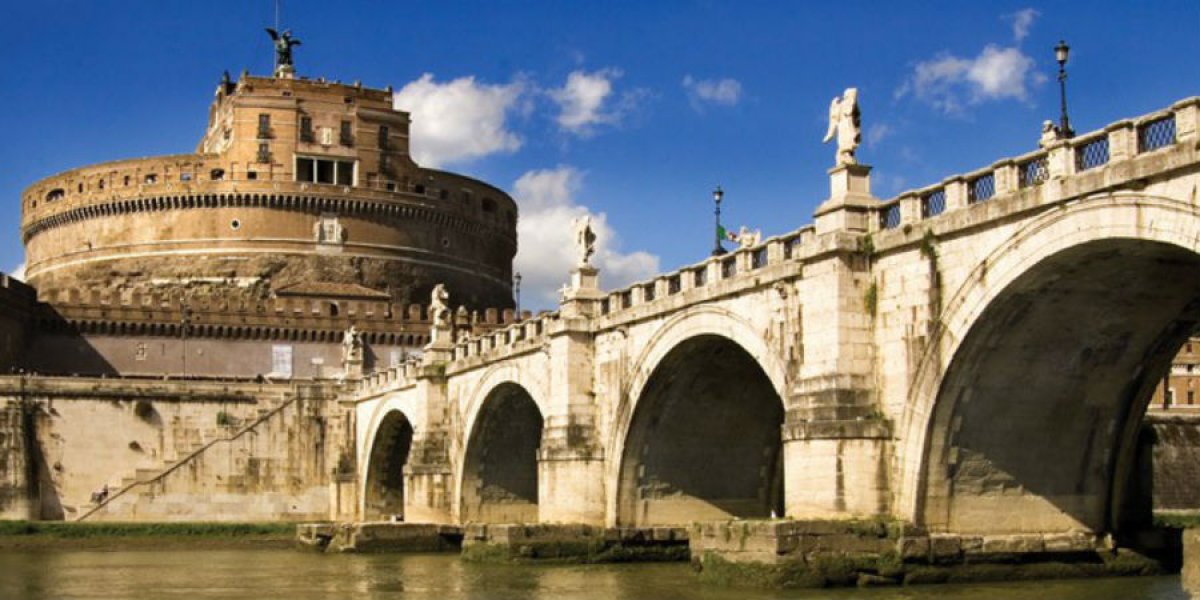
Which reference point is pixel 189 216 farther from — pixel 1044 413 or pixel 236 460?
pixel 1044 413

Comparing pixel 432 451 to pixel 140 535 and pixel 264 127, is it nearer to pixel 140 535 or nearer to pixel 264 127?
pixel 140 535

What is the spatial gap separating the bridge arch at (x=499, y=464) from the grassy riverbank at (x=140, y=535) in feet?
30.9

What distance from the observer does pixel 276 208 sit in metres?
85.9

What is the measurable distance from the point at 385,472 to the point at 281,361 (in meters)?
17.2

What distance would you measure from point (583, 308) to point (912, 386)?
46.2 feet

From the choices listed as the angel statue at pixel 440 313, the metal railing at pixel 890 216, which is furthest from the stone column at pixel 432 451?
the metal railing at pixel 890 216

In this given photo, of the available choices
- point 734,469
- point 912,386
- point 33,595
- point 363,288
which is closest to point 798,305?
point 912,386

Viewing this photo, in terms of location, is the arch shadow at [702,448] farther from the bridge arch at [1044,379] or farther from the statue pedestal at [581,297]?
the bridge arch at [1044,379]

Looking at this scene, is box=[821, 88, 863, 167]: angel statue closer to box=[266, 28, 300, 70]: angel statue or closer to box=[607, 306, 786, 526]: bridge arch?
box=[607, 306, 786, 526]: bridge arch

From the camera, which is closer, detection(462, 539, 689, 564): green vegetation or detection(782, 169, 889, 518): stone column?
detection(782, 169, 889, 518): stone column

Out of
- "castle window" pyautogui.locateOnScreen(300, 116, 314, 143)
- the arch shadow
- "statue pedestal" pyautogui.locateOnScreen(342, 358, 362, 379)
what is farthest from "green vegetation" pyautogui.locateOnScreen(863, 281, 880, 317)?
"castle window" pyautogui.locateOnScreen(300, 116, 314, 143)

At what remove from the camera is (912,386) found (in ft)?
81.8

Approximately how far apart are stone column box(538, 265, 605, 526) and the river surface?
7.68 feet

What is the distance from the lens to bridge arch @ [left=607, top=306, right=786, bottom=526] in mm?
34188
